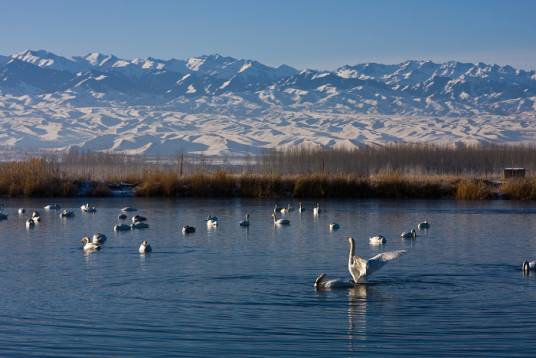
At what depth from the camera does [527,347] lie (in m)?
10.8

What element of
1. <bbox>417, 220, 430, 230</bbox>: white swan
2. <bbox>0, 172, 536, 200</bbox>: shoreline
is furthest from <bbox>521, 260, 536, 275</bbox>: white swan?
<bbox>0, 172, 536, 200</bbox>: shoreline

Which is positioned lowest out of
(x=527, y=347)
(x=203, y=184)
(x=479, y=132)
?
(x=527, y=347)

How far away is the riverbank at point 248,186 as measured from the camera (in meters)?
37.7

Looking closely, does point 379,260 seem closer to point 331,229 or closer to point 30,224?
point 331,229

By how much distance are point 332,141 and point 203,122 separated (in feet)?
91.8

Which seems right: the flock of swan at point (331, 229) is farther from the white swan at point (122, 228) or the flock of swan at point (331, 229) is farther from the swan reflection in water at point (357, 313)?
the swan reflection in water at point (357, 313)

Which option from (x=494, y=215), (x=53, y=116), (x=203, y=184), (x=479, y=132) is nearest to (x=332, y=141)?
(x=479, y=132)

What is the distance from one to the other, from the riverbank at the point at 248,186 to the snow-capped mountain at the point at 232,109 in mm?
47268

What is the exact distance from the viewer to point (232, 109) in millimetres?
148375

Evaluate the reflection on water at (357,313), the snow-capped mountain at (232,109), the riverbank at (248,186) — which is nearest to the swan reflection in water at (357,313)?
the reflection on water at (357,313)

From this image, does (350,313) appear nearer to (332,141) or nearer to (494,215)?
(494,215)

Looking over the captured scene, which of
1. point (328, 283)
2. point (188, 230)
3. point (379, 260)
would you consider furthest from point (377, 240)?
point (328, 283)

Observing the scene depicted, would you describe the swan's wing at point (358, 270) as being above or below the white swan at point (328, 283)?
above

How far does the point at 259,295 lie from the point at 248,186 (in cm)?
2444
